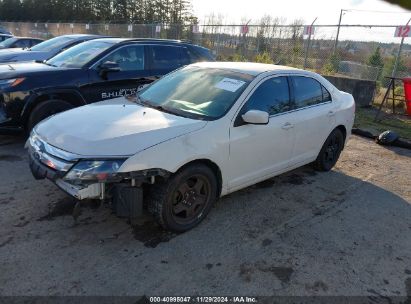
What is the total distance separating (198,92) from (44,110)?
8.98 feet

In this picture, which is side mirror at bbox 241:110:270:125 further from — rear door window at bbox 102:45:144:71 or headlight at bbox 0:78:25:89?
headlight at bbox 0:78:25:89

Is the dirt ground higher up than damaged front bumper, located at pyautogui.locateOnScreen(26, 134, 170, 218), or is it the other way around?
damaged front bumper, located at pyautogui.locateOnScreen(26, 134, 170, 218)

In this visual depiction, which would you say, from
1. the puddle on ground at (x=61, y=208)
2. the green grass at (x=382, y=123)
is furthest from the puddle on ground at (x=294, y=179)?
the green grass at (x=382, y=123)

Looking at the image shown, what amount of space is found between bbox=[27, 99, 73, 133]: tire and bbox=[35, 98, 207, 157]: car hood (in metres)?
1.85

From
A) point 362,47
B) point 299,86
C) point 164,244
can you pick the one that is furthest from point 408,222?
point 362,47

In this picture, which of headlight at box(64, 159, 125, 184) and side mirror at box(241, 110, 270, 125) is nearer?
headlight at box(64, 159, 125, 184)

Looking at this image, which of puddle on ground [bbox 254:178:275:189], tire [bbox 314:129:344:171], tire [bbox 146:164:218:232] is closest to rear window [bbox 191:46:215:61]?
tire [bbox 314:129:344:171]

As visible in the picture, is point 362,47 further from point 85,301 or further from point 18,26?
point 18,26

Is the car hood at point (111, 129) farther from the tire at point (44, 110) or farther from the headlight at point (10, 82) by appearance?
the headlight at point (10, 82)

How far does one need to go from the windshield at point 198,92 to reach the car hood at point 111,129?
0.20m

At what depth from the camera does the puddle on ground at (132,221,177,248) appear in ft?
11.2

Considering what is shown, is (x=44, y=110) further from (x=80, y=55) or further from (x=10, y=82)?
(x=80, y=55)

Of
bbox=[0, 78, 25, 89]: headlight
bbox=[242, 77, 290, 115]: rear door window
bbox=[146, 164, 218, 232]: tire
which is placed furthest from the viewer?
bbox=[0, 78, 25, 89]: headlight

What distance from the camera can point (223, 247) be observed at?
3410mm
